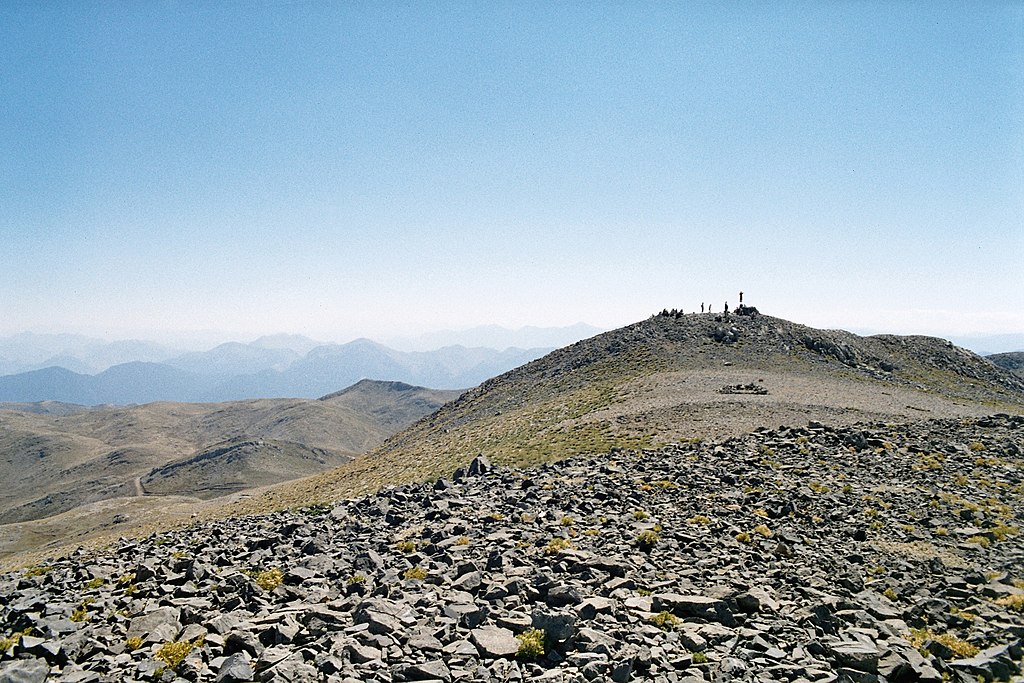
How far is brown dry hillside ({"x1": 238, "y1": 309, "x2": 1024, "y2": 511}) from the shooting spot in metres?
38.1

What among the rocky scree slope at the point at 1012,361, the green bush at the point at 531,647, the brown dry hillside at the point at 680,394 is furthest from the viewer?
the rocky scree slope at the point at 1012,361

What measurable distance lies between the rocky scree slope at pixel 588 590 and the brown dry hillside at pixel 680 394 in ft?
40.2

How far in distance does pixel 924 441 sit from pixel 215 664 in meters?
34.7

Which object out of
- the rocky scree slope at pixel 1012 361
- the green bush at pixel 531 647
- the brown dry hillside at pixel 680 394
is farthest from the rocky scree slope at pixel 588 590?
the rocky scree slope at pixel 1012 361

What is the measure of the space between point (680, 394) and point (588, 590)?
32492 millimetres

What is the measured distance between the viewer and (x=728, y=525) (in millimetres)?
19438

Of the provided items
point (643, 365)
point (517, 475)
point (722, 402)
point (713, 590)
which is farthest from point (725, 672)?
point (643, 365)

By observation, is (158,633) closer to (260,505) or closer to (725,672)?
(725,672)

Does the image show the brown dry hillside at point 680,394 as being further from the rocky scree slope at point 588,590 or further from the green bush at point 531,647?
the green bush at point 531,647

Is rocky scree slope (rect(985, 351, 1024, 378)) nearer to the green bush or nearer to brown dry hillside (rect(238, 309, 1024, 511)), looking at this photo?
brown dry hillside (rect(238, 309, 1024, 511))

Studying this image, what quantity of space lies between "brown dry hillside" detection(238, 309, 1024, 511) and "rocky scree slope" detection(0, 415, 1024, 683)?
12249 mm

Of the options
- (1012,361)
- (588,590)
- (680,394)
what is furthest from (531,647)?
(1012,361)

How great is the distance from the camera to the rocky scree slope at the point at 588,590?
450 inches

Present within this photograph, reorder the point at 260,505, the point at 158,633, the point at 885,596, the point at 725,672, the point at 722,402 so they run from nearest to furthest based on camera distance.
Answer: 1. the point at 725,672
2. the point at 158,633
3. the point at 885,596
4. the point at 722,402
5. the point at 260,505
